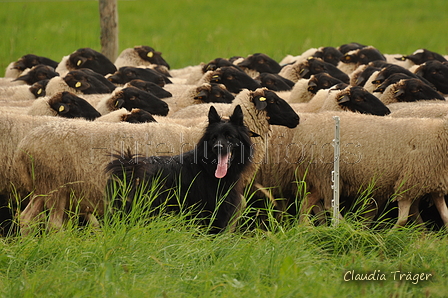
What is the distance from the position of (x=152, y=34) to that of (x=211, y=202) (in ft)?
55.8

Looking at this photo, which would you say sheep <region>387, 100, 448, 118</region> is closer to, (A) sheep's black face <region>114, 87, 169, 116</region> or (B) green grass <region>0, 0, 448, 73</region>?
(A) sheep's black face <region>114, 87, 169, 116</region>

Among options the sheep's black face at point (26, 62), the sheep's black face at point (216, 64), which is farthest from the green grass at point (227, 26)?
the sheep's black face at point (216, 64)

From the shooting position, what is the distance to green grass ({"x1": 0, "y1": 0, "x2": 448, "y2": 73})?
1631 cm

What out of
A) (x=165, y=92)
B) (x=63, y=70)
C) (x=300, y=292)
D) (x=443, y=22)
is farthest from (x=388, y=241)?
(x=443, y=22)

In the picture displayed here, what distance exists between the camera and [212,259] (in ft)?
10.8

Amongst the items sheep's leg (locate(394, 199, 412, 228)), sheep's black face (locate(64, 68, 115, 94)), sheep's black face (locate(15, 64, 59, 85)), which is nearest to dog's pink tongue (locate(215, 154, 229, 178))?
sheep's leg (locate(394, 199, 412, 228))

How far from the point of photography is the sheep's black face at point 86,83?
23.1 feet

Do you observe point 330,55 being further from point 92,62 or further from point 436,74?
point 92,62

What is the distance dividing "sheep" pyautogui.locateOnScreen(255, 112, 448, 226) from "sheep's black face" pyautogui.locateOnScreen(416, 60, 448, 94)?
2.56m

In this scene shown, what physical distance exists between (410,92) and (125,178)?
3.65 metres

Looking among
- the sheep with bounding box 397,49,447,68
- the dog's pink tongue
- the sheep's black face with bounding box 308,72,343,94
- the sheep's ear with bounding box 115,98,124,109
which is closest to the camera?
the dog's pink tongue

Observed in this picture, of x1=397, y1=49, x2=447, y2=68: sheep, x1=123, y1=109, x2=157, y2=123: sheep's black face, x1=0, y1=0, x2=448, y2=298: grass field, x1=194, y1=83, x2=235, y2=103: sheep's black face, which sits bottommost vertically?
x1=0, y1=0, x2=448, y2=298: grass field

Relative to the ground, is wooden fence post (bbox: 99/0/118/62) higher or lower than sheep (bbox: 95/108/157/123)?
higher

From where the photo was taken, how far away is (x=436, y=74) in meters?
7.39
